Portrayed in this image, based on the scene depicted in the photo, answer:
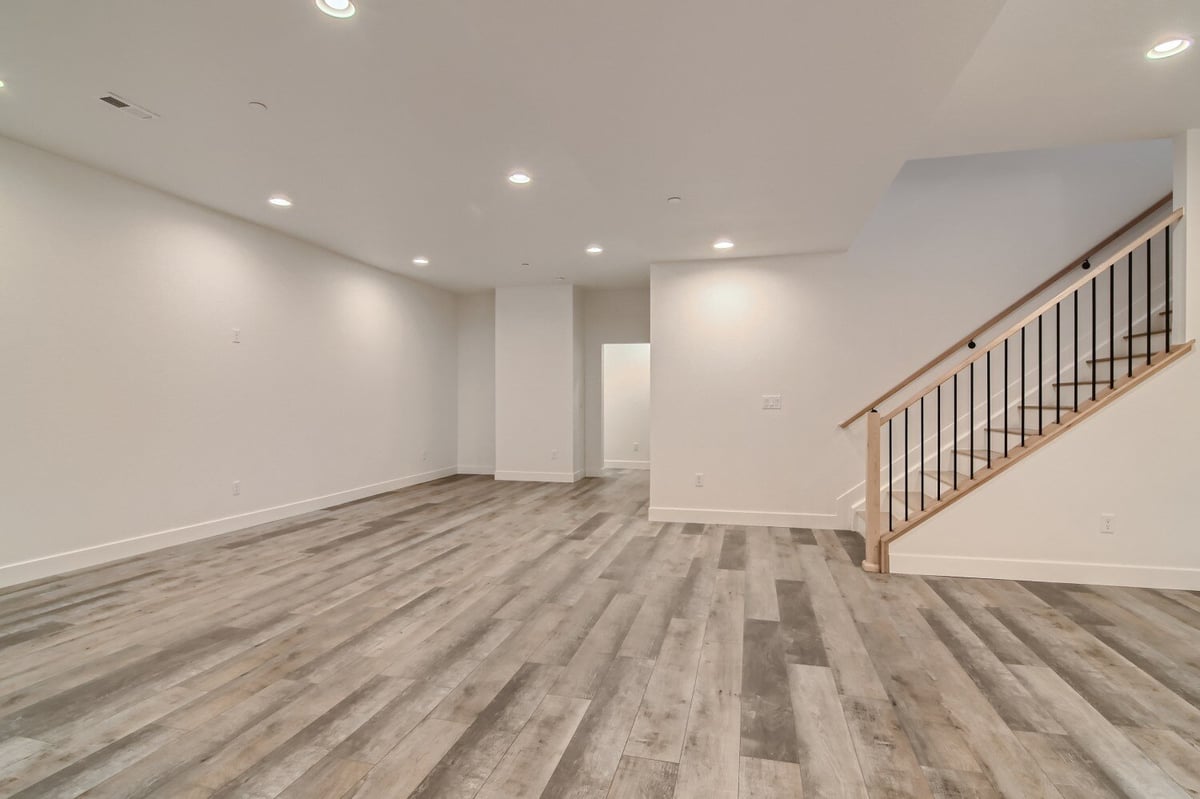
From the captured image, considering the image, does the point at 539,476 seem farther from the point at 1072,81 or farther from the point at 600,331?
the point at 1072,81

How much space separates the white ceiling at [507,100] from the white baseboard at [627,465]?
5.47 m

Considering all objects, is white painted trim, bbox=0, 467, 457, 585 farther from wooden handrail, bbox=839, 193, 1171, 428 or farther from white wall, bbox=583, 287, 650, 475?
wooden handrail, bbox=839, 193, 1171, 428

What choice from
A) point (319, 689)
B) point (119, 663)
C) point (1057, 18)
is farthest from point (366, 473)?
point (1057, 18)

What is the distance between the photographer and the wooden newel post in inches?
145

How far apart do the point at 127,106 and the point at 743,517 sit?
17.8 ft

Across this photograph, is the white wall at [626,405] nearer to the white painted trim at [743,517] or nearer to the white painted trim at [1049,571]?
the white painted trim at [743,517]

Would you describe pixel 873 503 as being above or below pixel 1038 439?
below

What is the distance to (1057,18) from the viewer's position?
7.89 ft

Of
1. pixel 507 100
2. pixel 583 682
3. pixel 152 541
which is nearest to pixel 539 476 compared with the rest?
pixel 152 541

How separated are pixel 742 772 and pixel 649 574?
1.98 meters

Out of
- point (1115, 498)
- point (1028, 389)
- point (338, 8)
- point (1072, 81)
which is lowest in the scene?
point (1115, 498)

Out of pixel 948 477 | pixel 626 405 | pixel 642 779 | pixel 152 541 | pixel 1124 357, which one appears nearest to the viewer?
pixel 642 779

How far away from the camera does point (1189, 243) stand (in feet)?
11.2

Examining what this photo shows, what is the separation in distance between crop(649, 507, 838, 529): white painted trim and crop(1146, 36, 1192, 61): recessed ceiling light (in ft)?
12.3
